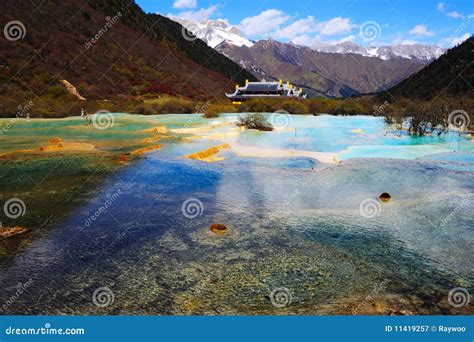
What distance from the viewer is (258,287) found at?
21.8 ft

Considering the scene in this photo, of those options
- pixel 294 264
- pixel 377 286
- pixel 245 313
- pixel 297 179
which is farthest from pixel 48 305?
pixel 297 179

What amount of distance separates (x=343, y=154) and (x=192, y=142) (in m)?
8.87

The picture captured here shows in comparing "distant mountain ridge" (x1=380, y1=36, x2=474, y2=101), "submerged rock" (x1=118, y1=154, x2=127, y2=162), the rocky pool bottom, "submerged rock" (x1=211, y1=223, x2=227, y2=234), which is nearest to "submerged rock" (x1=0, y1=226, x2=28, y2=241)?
the rocky pool bottom

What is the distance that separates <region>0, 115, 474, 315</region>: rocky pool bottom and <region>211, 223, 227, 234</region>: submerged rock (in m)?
0.15

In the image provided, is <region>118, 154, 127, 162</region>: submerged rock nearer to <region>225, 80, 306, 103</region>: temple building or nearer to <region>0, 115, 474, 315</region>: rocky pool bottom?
<region>0, 115, 474, 315</region>: rocky pool bottom

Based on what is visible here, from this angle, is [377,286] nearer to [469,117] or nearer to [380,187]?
[380,187]

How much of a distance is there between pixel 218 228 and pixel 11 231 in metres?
4.65

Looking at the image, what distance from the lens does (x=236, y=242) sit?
851 cm

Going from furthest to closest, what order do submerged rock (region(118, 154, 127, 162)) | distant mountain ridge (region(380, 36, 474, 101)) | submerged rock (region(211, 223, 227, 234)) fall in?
distant mountain ridge (region(380, 36, 474, 101)) → submerged rock (region(118, 154, 127, 162)) → submerged rock (region(211, 223, 227, 234))

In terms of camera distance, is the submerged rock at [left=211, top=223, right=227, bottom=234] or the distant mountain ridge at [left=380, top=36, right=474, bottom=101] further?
the distant mountain ridge at [left=380, top=36, right=474, bottom=101]

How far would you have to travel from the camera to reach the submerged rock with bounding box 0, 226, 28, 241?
8.62 meters

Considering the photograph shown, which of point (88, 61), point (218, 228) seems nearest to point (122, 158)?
point (218, 228)


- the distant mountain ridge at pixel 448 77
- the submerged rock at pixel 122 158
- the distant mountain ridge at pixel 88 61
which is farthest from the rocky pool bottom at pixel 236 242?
the distant mountain ridge at pixel 448 77

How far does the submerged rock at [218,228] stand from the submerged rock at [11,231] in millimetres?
4232
